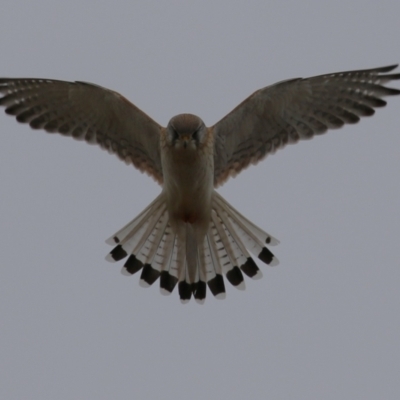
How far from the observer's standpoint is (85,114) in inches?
380

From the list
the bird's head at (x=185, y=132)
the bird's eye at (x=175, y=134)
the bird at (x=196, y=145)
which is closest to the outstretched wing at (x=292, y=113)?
the bird at (x=196, y=145)

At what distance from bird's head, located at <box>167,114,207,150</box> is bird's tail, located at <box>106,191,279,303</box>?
3.42 ft

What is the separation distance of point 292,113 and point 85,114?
76.4 inches

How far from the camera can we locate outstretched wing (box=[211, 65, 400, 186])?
9352 mm

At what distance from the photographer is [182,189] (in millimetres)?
9250

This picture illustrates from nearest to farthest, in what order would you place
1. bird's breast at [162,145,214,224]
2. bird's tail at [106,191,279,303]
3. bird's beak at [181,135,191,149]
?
bird's beak at [181,135,191,149]
bird's breast at [162,145,214,224]
bird's tail at [106,191,279,303]

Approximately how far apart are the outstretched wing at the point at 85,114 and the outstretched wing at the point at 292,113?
0.70 meters

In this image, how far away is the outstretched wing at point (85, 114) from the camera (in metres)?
9.45

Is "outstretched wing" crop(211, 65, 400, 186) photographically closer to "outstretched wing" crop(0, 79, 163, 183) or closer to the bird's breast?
the bird's breast

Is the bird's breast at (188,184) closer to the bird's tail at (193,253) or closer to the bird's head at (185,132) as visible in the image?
the bird's head at (185,132)

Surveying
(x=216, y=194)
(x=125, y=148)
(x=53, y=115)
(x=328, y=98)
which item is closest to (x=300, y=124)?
(x=328, y=98)

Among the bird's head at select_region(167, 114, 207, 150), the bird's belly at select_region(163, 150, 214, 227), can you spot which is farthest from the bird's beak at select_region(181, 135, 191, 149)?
the bird's belly at select_region(163, 150, 214, 227)

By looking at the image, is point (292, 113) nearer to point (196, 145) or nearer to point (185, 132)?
point (196, 145)

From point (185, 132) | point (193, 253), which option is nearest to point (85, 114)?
point (185, 132)
